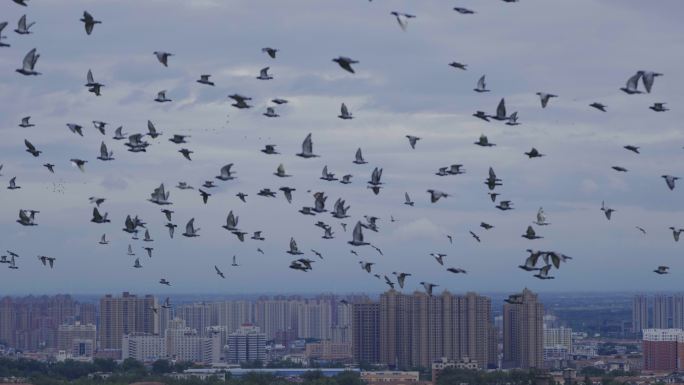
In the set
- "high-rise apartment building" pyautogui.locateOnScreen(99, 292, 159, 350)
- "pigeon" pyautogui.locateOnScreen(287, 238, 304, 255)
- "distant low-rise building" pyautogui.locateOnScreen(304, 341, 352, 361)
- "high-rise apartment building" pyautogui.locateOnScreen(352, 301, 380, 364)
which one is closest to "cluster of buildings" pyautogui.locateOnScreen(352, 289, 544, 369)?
"high-rise apartment building" pyautogui.locateOnScreen(352, 301, 380, 364)

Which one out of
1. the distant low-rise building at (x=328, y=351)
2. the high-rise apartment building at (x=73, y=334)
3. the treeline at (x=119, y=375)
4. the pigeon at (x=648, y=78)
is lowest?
the treeline at (x=119, y=375)

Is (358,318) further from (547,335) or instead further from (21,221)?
(21,221)

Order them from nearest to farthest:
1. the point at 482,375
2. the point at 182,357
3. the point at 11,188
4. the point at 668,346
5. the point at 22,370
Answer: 1. the point at 11,188
2. the point at 482,375
3. the point at 22,370
4. the point at 668,346
5. the point at 182,357

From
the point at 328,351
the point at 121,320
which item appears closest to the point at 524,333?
the point at 328,351

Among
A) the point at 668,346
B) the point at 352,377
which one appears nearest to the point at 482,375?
the point at 352,377

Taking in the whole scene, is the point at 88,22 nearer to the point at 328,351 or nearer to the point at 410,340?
the point at 410,340

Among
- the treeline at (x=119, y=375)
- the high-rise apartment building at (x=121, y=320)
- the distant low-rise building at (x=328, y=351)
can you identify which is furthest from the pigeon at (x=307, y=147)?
the high-rise apartment building at (x=121, y=320)

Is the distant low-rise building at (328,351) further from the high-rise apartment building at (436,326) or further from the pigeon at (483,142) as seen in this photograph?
the pigeon at (483,142)
